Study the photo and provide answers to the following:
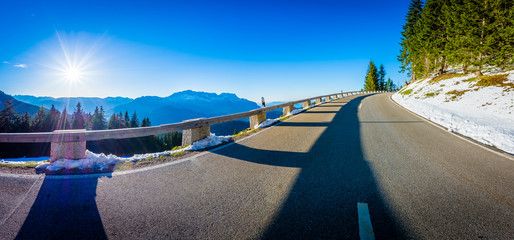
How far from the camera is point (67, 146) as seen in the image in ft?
13.2

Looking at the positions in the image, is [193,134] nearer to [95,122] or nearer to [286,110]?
[286,110]

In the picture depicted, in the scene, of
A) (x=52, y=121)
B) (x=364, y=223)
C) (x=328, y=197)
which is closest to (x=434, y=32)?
(x=328, y=197)

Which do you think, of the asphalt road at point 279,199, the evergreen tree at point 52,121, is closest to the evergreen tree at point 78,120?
the evergreen tree at point 52,121

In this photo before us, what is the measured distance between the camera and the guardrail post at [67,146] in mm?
3984

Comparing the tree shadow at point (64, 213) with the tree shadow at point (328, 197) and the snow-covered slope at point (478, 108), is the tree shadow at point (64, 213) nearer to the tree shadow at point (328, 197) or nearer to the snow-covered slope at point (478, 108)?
the tree shadow at point (328, 197)

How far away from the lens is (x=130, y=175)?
3475mm

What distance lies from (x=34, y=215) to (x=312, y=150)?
482cm

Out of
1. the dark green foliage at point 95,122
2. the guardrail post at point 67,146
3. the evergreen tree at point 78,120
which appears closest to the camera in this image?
the guardrail post at point 67,146

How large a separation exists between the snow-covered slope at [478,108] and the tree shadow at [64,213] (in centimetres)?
844

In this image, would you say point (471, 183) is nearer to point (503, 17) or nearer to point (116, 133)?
point (116, 133)

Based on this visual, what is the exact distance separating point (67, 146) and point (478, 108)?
19106mm

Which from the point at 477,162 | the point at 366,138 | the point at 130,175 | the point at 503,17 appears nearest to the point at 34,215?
the point at 130,175

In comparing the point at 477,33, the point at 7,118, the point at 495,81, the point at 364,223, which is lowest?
the point at 364,223

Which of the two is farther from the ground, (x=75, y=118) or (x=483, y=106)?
(x=75, y=118)
